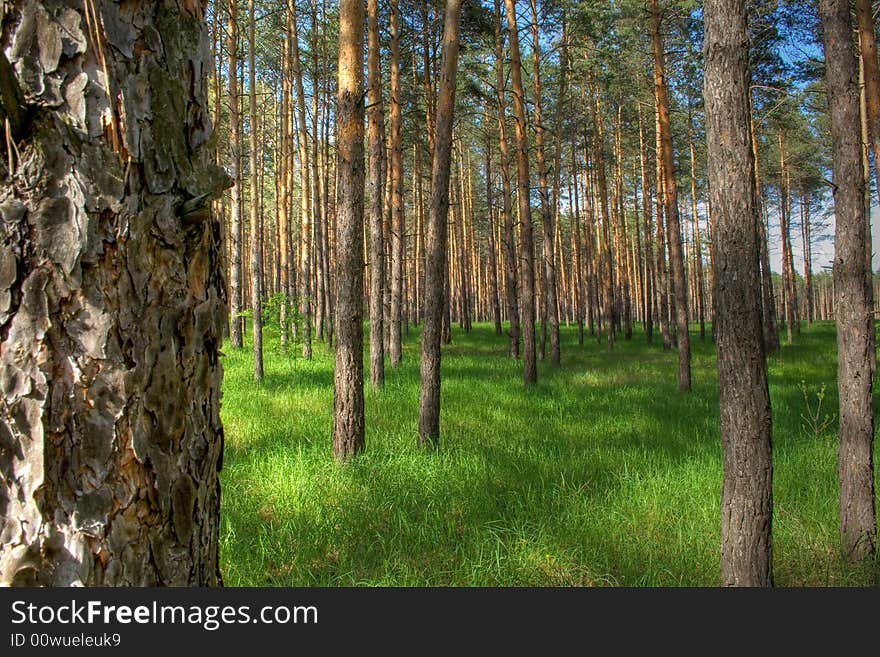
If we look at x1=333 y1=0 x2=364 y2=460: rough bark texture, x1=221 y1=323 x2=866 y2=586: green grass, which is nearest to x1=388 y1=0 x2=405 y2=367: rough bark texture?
x1=221 y1=323 x2=866 y2=586: green grass

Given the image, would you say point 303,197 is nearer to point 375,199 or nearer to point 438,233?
point 375,199

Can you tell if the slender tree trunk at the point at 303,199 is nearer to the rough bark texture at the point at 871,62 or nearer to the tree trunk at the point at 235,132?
the tree trunk at the point at 235,132

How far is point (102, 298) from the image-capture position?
3.81 ft

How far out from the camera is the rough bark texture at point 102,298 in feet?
3.61

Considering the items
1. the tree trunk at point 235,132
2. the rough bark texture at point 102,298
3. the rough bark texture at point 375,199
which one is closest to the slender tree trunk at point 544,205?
the rough bark texture at point 375,199

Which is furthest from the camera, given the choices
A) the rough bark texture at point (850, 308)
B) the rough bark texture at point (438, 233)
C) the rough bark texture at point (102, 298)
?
the rough bark texture at point (438, 233)

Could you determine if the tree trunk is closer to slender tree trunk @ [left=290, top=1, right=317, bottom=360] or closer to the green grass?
A: slender tree trunk @ [left=290, top=1, right=317, bottom=360]

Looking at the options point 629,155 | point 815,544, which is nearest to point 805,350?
point 629,155

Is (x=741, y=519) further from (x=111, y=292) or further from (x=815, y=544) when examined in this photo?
(x=111, y=292)

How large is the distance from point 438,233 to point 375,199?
463 cm

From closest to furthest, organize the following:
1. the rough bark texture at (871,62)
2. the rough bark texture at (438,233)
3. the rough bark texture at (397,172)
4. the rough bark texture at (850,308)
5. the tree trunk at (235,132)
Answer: the rough bark texture at (850,308), the rough bark texture at (438,233), the rough bark texture at (871,62), the tree trunk at (235,132), the rough bark texture at (397,172)

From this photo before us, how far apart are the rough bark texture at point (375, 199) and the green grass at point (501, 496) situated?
0.83 metres

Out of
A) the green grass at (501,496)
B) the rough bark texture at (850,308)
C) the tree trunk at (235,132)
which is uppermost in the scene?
the tree trunk at (235,132)

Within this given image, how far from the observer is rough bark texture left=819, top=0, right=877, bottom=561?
12.5 ft
